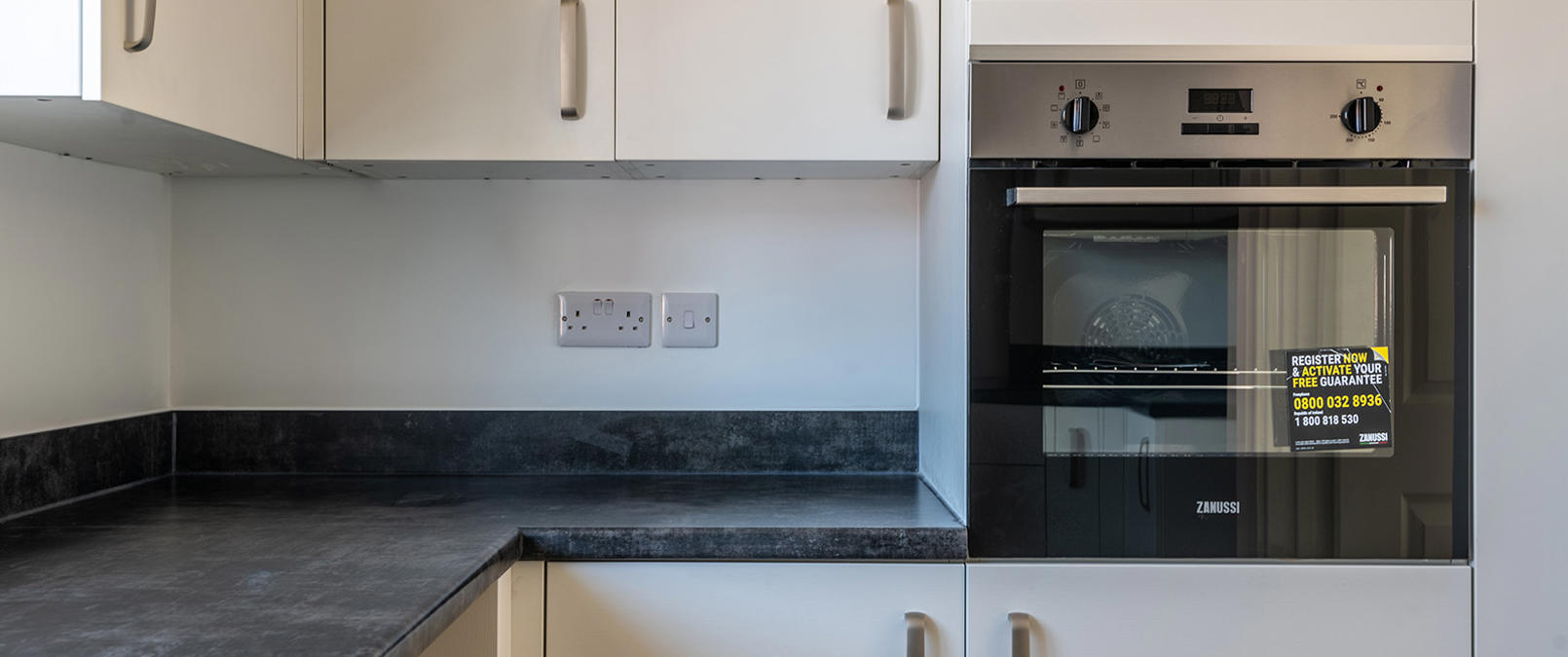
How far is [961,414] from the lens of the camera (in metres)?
1.31

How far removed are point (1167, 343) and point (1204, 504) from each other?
21cm

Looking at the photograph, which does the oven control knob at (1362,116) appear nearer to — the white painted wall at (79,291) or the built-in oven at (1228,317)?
the built-in oven at (1228,317)

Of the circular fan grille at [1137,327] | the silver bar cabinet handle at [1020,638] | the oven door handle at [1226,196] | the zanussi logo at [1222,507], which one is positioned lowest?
the silver bar cabinet handle at [1020,638]

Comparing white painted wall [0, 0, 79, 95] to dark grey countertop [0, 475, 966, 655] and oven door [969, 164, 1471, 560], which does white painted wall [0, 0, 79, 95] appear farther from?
oven door [969, 164, 1471, 560]

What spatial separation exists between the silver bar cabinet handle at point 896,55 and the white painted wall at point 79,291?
124 centimetres

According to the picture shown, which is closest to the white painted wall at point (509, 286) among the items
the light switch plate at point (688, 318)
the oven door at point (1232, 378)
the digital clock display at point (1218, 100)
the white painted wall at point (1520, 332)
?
the light switch plate at point (688, 318)

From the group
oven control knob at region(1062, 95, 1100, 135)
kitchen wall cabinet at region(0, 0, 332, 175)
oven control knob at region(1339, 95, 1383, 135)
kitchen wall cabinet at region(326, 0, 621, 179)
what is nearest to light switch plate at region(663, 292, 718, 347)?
kitchen wall cabinet at region(326, 0, 621, 179)

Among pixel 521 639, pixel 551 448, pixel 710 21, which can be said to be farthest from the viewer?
pixel 551 448

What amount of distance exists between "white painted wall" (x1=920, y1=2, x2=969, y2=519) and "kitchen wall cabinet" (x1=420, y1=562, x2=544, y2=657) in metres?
0.57

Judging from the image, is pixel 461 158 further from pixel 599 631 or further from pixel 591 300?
pixel 599 631

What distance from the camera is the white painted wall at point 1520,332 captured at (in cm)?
126

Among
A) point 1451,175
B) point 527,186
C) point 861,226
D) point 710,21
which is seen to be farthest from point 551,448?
point 1451,175

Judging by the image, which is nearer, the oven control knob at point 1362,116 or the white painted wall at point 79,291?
the oven control knob at point 1362,116

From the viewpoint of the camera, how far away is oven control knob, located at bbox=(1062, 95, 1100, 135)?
1.24m
